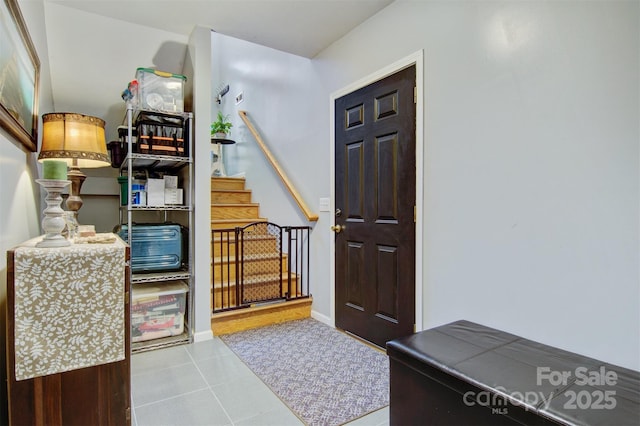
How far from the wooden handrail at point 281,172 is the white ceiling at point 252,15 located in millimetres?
1277

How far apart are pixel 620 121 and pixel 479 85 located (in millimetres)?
689

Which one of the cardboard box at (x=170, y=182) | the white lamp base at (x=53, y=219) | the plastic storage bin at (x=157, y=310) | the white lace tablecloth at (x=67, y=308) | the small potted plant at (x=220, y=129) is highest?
the small potted plant at (x=220, y=129)

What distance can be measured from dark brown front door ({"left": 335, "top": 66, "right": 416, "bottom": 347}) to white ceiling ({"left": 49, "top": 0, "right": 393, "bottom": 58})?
0.54 meters

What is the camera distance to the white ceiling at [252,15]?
2396 millimetres

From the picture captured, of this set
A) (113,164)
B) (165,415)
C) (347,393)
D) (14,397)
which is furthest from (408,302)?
(113,164)

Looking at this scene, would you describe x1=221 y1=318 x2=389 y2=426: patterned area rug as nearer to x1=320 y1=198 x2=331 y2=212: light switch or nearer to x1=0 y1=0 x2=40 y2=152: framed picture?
x1=320 y1=198 x2=331 y2=212: light switch

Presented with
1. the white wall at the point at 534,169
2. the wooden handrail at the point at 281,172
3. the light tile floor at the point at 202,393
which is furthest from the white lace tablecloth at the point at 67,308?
the wooden handrail at the point at 281,172

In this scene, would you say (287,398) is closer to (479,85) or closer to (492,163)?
(492,163)

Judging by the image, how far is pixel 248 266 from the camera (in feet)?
11.1

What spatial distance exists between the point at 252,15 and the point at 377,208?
67.0 inches

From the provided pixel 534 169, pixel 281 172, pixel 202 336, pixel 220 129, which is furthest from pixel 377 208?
pixel 220 129

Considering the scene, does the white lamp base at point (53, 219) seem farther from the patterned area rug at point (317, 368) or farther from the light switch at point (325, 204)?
the light switch at point (325, 204)

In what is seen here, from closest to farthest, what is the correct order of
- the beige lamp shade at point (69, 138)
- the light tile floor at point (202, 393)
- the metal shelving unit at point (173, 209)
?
the light tile floor at point (202, 393)
the beige lamp shade at point (69, 138)
the metal shelving unit at point (173, 209)

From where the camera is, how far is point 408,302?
2.30 meters
